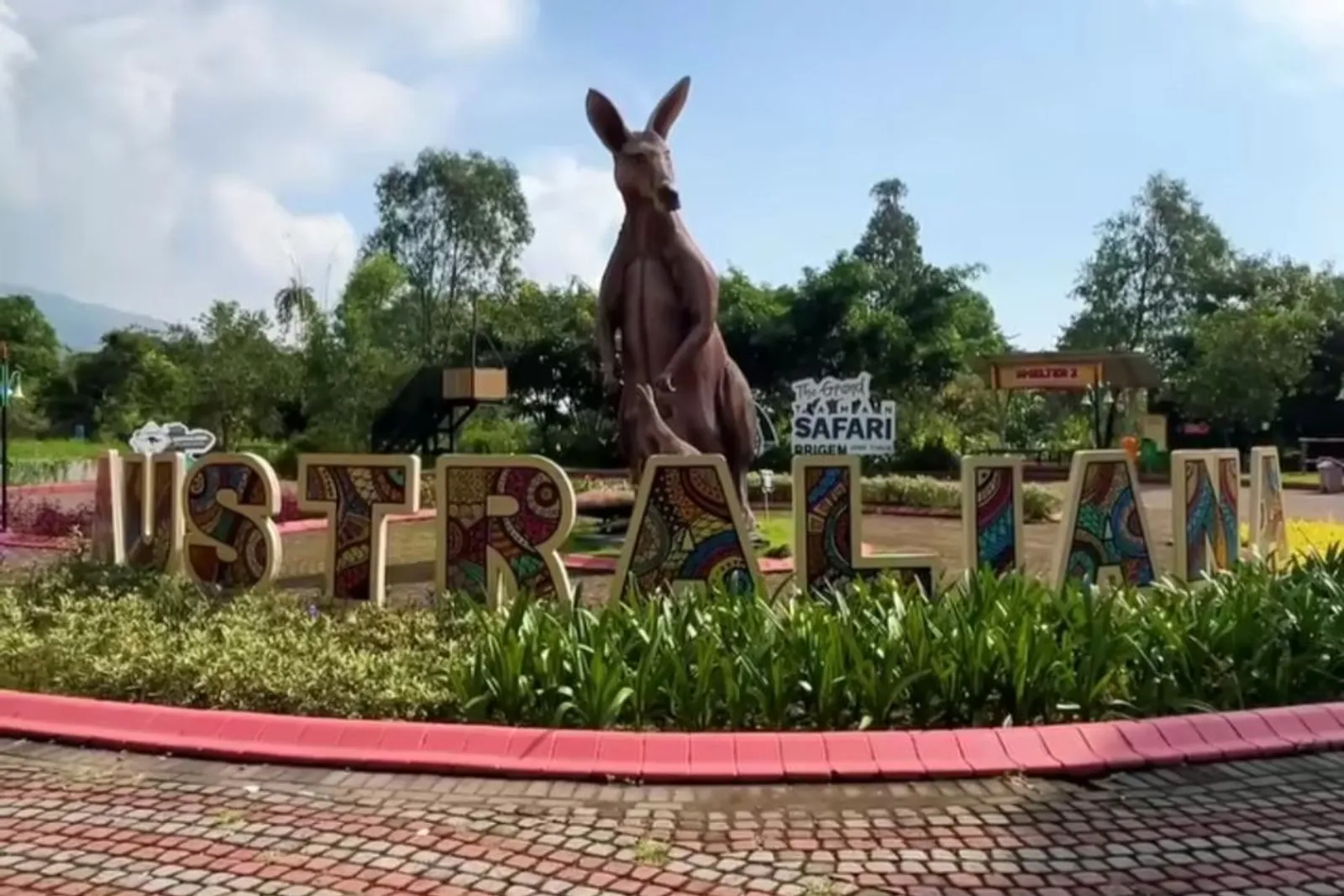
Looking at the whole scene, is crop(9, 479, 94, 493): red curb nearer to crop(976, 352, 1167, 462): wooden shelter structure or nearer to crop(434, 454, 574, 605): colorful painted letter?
crop(434, 454, 574, 605): colorful painted letter

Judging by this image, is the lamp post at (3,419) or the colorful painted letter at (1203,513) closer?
the colorful painted letter at (1203,513)

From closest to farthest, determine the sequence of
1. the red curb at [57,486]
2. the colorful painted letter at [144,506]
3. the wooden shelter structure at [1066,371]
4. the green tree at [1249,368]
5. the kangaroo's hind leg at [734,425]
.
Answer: the colorful painted letter at [144,506]
the kangaroo's hind leg at [734,425]
the red curb at [57,486]
the wooden shelter structure at [1066,371]
the green tree at [1249,368]

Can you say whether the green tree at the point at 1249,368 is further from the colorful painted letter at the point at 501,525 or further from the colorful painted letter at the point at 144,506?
the colorful painted letter at the point at 144,506

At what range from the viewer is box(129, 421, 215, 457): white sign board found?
15461mm

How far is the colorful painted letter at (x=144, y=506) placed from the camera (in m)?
8.38

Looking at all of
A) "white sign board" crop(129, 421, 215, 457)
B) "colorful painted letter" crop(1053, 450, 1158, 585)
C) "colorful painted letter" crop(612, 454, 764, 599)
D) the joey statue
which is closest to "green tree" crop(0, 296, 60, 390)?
"white sign board" crop(129, 421, 215, 457)

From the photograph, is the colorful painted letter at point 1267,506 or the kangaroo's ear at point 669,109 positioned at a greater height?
the kangaroo's ear at point 669,109

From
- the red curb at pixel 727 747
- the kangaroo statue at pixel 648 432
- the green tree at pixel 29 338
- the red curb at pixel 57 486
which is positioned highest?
the green tree at pixel 29 338

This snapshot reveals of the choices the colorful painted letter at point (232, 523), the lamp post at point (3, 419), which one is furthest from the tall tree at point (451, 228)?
the colorful painted letter at point (232, 523)

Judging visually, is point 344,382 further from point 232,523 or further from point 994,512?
point 994,512

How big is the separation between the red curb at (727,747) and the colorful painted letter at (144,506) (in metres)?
2.98

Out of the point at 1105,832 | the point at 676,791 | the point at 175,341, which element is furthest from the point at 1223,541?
the point at 175,341

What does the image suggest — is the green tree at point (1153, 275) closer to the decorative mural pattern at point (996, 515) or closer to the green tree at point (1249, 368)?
the green tree at point (1249, 368)

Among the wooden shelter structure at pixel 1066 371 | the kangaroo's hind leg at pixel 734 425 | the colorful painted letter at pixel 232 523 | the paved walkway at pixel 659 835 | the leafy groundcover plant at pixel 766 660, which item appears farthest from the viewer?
the wooden shelter structure at pixel 1066 371
